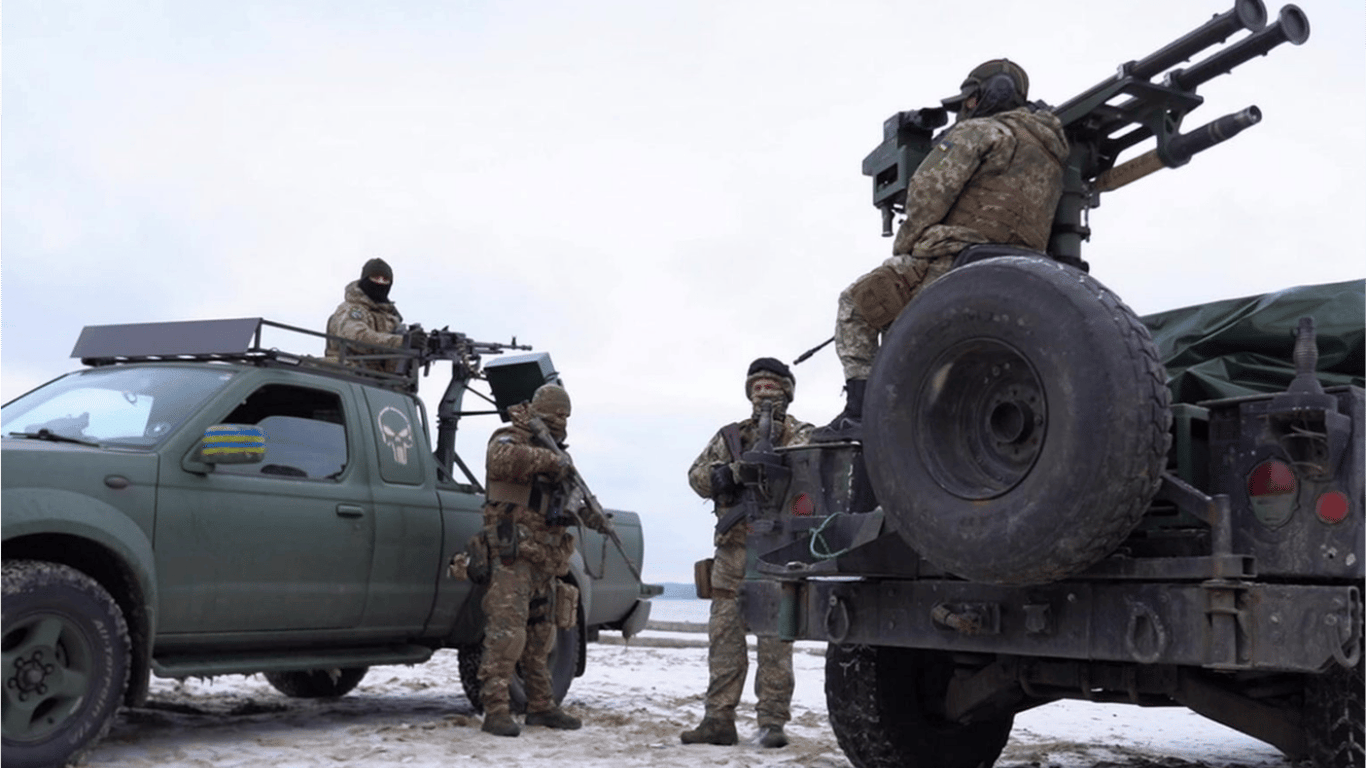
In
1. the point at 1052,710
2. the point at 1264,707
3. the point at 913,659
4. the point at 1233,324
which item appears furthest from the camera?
the point at 1052,710

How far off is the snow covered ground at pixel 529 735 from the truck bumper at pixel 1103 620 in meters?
1.63

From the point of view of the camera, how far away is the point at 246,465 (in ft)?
21.3

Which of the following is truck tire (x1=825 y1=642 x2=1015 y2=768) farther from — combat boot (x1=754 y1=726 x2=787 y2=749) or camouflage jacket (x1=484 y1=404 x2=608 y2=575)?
camouflage jacket (x1=484 y1=404 x2=608 y2=575)

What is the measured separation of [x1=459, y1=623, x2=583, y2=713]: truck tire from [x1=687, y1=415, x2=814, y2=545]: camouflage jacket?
1266 millimetres

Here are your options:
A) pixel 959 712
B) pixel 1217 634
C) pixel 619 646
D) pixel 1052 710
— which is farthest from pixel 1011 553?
pixel 619 646

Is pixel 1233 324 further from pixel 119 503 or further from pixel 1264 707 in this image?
pixel 119 503

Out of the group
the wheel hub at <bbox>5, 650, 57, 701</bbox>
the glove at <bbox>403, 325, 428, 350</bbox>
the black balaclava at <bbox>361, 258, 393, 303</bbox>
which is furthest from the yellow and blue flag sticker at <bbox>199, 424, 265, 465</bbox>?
the black balaclava at <bbox>361, 258, 393, 303</bbox>

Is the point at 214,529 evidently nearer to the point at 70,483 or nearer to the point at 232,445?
the point at 232,445

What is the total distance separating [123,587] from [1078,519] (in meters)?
4.05

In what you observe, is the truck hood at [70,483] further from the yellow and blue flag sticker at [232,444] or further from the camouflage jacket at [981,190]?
the camouflage jacket at [981,190]

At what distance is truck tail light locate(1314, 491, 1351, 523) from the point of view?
3.66 metres

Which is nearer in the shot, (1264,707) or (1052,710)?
(1264,707)

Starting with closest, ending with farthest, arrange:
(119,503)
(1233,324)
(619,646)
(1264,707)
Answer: (1264,707)
(1233,324)
(119,503)
(619,646)

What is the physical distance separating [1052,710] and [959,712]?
3.69 meters
